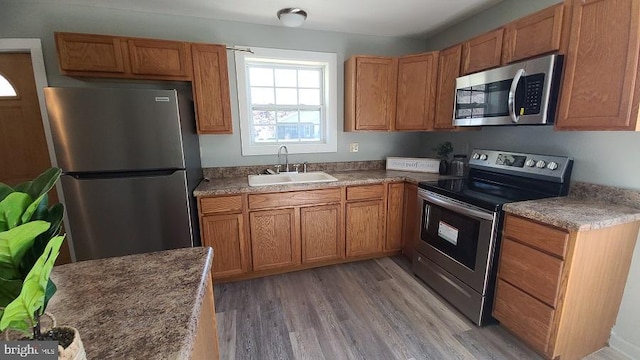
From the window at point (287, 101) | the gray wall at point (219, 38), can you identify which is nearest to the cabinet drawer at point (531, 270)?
the gray wall at point (219, 38)

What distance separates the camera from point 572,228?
1367 millimetres

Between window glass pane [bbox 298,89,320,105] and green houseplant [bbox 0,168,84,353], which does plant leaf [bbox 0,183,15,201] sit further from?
window glass pane [bbox 298,89,320,105]

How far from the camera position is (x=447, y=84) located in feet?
8.29

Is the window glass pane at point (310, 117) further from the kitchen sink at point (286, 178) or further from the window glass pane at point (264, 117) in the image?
the kitchen sink at point (286, 178)

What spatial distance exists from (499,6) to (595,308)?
7.70ft

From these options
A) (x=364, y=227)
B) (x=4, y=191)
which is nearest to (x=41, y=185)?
(x=4, y=191)

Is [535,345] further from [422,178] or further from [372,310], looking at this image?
[422,178]

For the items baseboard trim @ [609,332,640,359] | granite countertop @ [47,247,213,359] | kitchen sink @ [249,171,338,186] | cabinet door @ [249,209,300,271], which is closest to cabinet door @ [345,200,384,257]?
kitchen sink @ [249,171,338,186]

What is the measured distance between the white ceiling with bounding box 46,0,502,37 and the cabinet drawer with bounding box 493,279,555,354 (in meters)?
2.29

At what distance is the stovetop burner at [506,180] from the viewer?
1.82 metres

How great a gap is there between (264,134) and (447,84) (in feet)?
6.21

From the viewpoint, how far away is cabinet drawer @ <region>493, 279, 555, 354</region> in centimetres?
153

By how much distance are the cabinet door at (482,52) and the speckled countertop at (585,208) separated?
1.08m

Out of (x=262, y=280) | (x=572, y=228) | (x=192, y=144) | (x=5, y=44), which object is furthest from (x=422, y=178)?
(x=5, y=44)
